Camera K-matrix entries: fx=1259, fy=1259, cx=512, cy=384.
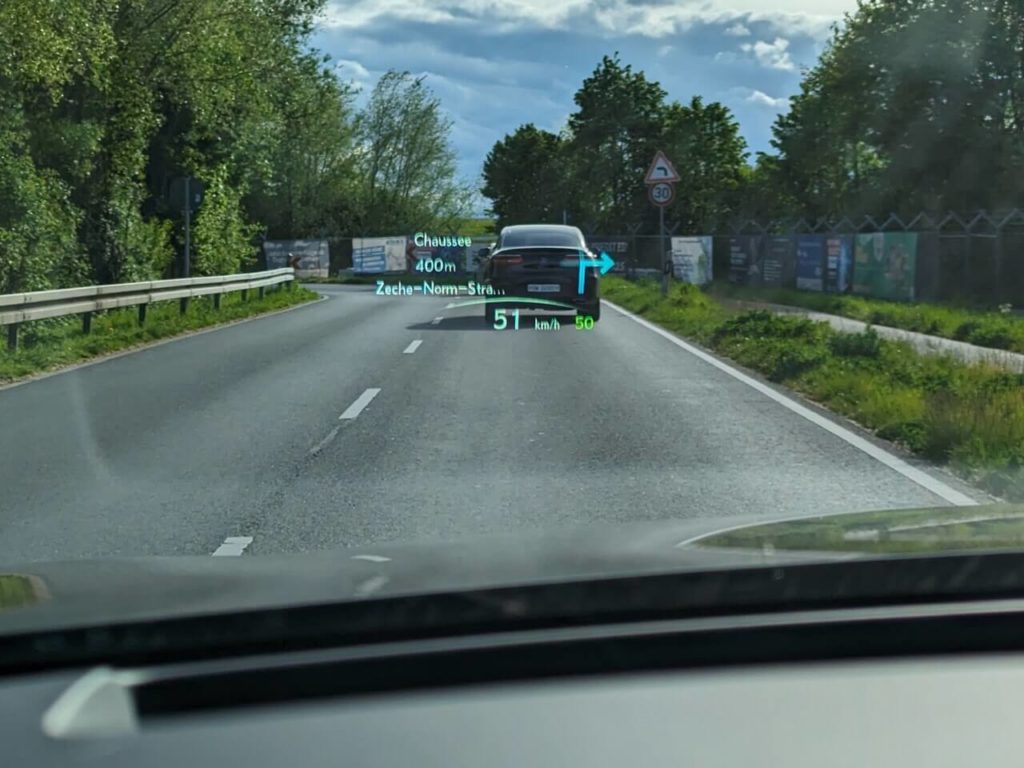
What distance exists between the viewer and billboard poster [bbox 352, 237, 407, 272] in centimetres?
5884

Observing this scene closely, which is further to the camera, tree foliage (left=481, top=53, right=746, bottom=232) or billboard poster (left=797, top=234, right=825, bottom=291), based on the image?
tree foliage (left=481, top=53, right=746, bottom=232)

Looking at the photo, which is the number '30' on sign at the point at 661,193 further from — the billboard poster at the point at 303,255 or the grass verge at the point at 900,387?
the billboard poster at the point at 303,255

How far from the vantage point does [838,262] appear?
1229 inches

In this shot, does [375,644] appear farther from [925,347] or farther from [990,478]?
[925,347]

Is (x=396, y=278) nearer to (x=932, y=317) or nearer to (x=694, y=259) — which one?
(x=694, y=259)

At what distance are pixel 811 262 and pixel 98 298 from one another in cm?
2028

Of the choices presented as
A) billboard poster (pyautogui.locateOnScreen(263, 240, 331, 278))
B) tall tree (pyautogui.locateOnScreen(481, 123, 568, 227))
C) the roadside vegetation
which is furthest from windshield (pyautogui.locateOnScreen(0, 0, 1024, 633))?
tall tree (pyautogui.locateOnScreen(481, 123, 568, 227))

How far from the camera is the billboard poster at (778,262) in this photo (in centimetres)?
3488

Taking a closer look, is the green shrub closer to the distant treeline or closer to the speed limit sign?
the speed limit sign

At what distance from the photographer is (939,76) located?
41406 millimetres

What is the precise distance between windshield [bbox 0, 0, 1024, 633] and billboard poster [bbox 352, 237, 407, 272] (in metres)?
12.6

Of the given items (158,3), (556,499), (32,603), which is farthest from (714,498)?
(158,3)

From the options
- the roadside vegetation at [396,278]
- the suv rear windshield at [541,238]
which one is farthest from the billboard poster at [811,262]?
the roadside vegetation at [396,278]

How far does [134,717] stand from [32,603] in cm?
78
